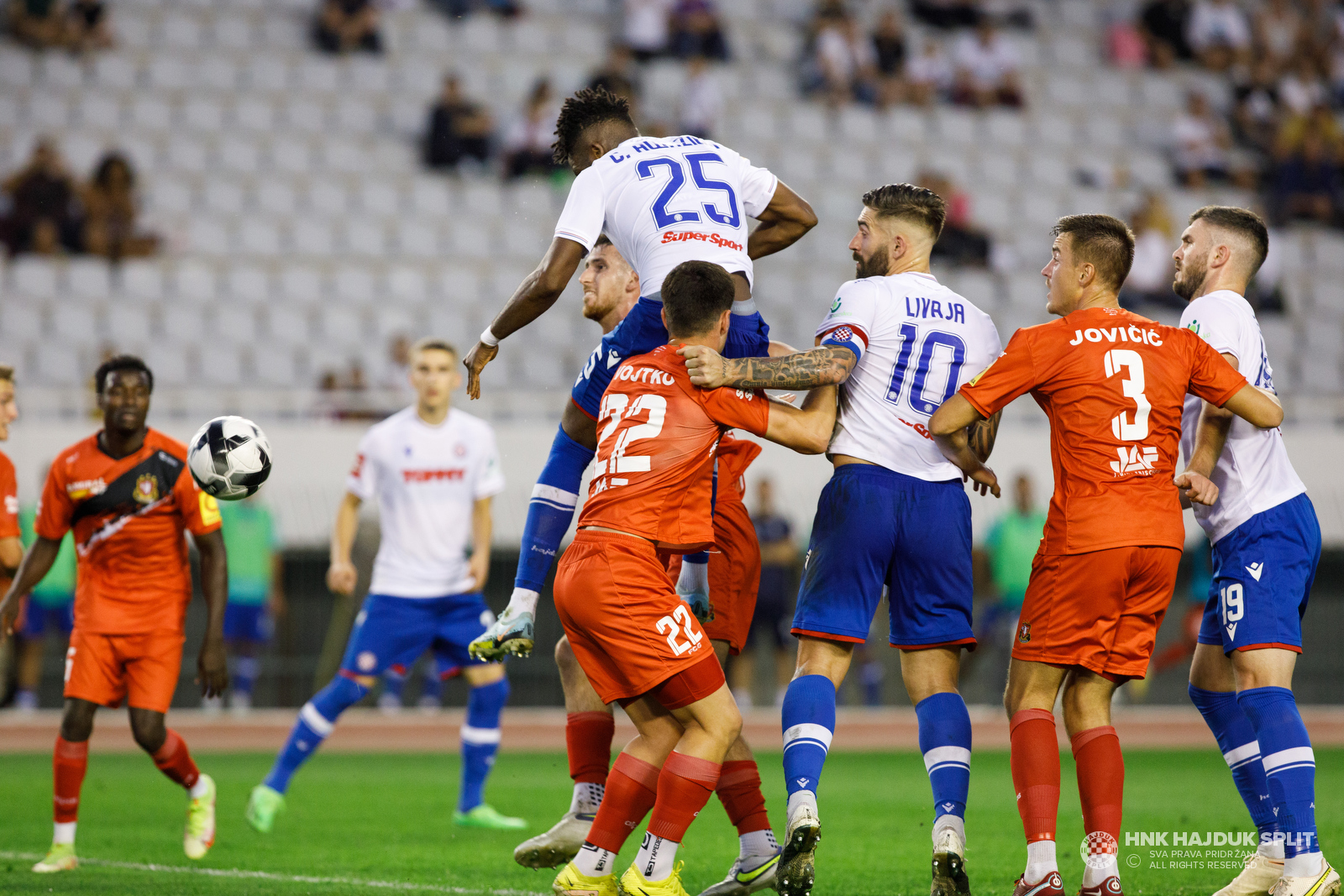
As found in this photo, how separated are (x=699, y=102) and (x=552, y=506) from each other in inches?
578

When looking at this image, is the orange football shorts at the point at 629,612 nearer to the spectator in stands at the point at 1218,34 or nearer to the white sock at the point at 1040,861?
the white sock at the point at 1040,861

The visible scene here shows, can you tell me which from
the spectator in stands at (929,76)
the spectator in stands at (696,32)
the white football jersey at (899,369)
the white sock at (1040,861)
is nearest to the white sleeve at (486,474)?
the white football jersey at (899,369)

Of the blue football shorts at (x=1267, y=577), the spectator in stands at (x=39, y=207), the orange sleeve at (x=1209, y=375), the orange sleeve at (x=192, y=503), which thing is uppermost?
the spectator in stands at (x=39, y=207)

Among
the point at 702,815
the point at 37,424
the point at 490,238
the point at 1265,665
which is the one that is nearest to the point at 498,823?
the point at 702,815

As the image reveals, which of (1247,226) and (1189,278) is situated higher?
(1247,226)

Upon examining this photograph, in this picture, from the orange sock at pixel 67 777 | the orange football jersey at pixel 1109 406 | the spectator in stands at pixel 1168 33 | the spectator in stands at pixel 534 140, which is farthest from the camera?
the spectator in stands at pixel 1168 33

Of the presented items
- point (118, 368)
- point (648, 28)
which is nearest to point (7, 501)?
point (118, 368)

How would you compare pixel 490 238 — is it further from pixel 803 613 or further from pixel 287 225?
pixel 803 613

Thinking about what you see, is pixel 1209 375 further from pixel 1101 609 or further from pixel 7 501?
pixel 7 501

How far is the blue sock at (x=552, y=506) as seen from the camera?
237 inches

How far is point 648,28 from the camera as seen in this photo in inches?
824

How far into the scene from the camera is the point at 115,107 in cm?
1939

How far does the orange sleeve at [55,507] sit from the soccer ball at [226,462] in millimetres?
925

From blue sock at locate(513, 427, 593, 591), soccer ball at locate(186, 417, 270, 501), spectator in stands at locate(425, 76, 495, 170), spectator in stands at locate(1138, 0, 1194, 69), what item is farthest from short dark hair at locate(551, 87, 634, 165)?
spectator in stands at locate(1138, 0, 1194, 69)
